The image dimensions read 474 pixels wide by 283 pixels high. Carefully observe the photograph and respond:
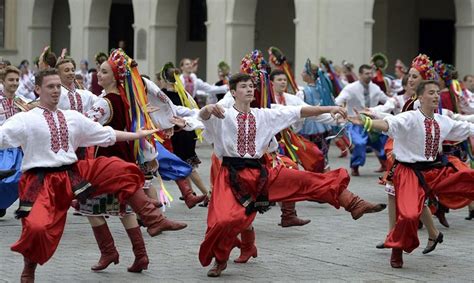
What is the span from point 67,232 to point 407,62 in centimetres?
2041

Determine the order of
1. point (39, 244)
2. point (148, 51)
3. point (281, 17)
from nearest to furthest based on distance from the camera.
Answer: point (39, 244), point (148, 51), point (281, 17)

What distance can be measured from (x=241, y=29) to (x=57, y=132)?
1791cm

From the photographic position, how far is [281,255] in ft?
32.2

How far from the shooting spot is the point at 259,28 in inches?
1248

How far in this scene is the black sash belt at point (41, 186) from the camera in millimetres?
8086

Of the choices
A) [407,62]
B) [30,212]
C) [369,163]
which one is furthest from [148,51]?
[30,212]

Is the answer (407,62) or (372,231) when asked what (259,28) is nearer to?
(407,62)

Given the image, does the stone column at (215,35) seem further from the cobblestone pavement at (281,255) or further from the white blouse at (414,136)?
the white blouse at (414,136)

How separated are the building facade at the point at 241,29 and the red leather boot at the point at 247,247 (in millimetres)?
14823

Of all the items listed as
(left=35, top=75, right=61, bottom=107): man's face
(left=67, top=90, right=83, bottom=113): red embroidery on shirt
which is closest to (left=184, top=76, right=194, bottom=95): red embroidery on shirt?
(left=67, top=90, right=83, bottom=113): red embroidery on shirt

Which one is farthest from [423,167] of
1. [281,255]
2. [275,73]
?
[275,73]

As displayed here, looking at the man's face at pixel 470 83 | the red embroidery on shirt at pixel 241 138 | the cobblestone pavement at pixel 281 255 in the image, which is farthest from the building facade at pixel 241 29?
the red embroidery on shirt at pixel 241 138

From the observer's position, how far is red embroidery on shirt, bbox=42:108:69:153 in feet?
26.8

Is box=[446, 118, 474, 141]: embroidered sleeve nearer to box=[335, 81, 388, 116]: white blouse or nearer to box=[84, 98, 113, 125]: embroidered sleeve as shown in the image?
box=[84, 98, 113, 125]: embroidered sleeve
